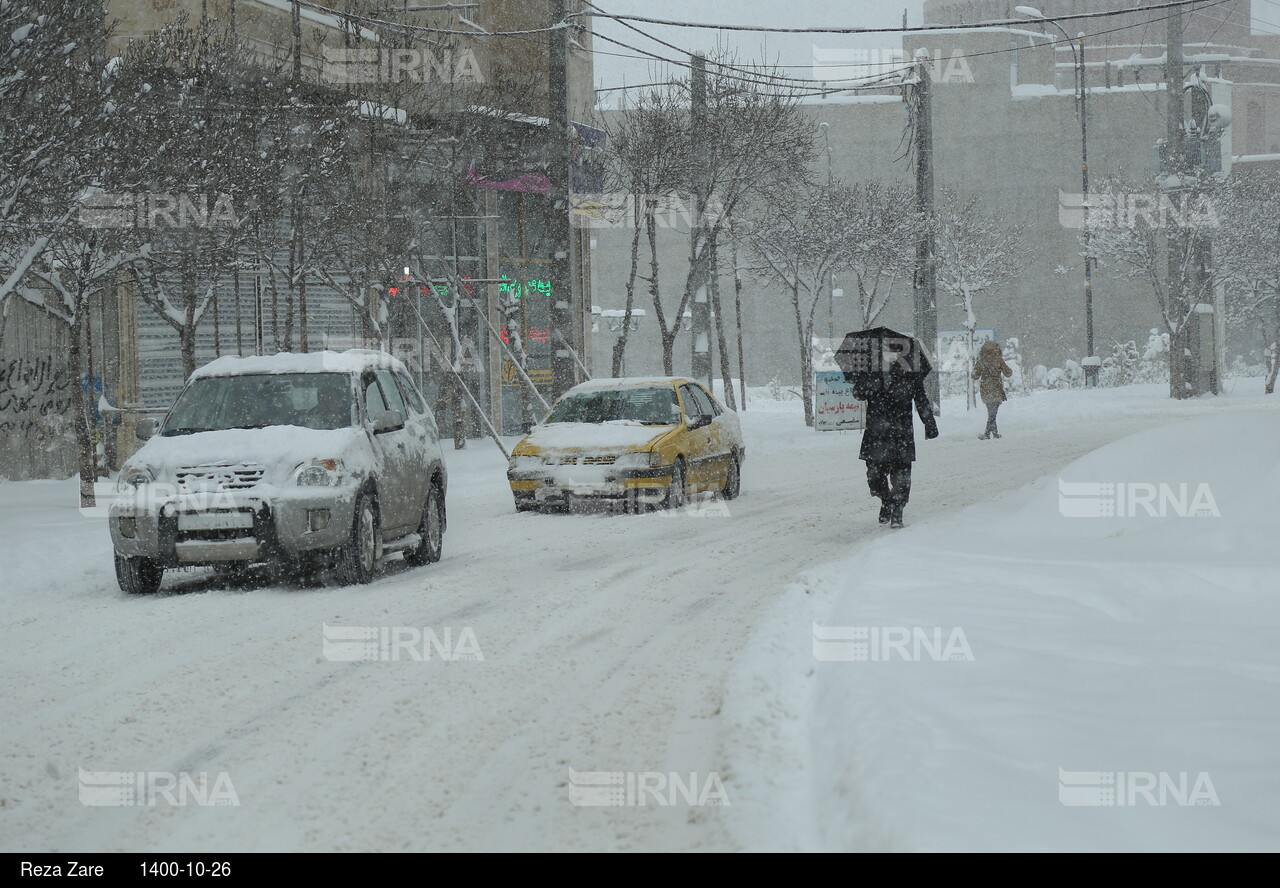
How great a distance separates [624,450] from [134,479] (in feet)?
19.7

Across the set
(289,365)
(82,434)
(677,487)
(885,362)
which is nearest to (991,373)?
(677,487)

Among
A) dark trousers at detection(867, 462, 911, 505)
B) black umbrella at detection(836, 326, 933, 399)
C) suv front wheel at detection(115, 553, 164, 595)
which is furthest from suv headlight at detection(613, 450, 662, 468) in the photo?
suv front wheel at detection(115, 553, 164, 595)

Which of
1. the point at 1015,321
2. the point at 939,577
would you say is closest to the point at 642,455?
the point at 939,577

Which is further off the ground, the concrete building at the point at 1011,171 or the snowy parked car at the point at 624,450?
the concrete building at the point at 1011,171

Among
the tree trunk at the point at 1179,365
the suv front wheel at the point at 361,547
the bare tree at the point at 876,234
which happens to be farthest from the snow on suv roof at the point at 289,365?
the tree trunk at the point at 1179,365

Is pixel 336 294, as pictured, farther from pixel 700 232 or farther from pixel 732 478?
pixel 732 478

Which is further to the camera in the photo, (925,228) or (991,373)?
(925,228)

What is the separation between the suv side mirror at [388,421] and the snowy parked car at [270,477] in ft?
0.04

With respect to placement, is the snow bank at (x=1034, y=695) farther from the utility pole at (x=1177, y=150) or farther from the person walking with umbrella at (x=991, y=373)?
the utility pole at (x=1177, y=150)

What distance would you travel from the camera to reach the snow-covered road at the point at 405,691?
15.1 feet

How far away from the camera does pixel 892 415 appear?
13.2 m

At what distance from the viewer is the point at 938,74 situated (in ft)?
214
